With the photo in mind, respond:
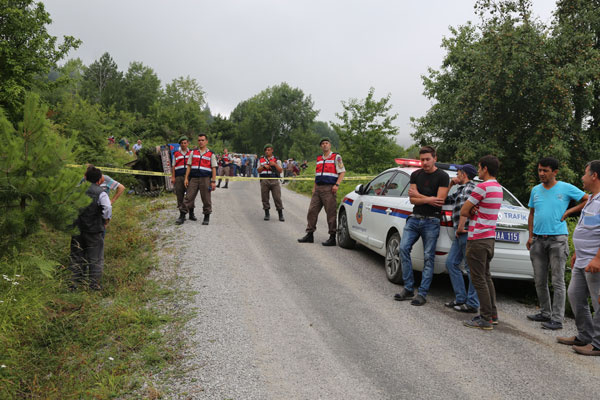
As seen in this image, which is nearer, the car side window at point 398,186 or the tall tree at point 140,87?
the car side window at point 398,186

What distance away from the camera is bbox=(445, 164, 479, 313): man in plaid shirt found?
5.24m

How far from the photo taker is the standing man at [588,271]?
4145 mm

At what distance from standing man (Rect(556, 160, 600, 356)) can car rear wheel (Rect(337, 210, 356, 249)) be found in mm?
4450

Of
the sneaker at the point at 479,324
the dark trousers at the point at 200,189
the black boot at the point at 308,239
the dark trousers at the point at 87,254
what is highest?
the dark trousers at the point at 200,189

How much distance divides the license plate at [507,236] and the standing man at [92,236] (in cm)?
531

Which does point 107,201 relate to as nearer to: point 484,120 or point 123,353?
point 123,353

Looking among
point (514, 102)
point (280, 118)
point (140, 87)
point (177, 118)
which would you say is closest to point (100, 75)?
point (140, 87)

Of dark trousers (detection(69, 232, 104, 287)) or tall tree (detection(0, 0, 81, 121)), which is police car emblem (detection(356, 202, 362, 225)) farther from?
tall tree (detection(0, 0, 81, 121))

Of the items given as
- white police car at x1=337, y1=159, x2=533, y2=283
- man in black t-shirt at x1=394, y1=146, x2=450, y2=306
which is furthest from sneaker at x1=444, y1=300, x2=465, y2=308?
white police car at x1=337, y1=159, x2=533, y2=283

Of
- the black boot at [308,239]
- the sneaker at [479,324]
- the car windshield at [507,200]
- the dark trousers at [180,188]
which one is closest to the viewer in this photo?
the sneaker at [479,324]

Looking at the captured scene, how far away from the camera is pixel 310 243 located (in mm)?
8969

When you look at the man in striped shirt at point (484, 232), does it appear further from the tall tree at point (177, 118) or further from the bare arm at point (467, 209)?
the tall tree at point (177, 118)

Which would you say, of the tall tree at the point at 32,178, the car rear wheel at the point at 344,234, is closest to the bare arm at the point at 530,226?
the car rear wheel at the point at 344,234

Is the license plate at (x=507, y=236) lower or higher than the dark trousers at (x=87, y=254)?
higher
